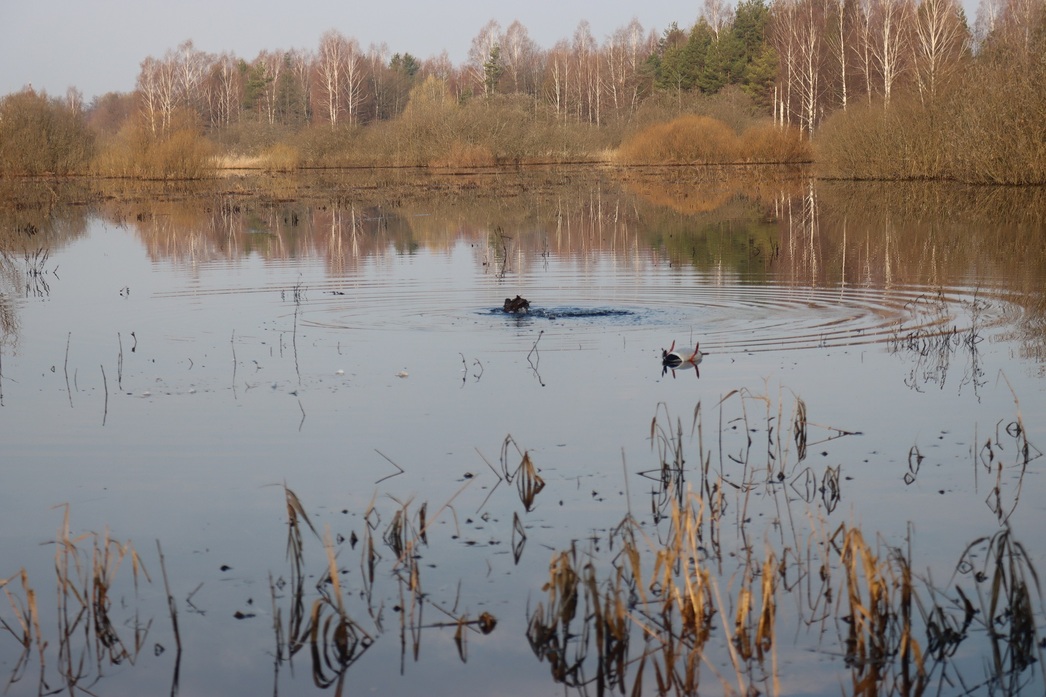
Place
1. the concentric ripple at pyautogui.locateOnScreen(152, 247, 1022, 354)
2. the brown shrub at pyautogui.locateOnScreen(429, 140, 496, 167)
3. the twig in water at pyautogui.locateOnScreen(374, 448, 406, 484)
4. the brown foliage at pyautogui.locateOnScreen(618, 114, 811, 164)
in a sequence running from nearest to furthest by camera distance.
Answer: the twig in water at pyautogui.locateOnScreen(374, 448, 406, 484) → the concentric ripple at pyautogui.locateOnScreen(152, 247, 1022, 354) → the brown foliage at pyautogui.locateOnScreen(618, 114, 811, 164) → the brown shrub at pyautogui.locateOnScreen(429, 140, 496, 167)

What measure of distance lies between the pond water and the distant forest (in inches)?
775

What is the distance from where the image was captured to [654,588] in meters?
5.11

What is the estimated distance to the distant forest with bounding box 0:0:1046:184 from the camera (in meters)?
35.2

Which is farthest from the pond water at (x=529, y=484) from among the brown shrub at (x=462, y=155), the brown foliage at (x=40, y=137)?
the brown shrub at (x=462, y=155)

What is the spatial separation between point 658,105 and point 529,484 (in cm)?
6820

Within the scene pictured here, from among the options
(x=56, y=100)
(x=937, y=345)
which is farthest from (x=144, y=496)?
(x=56, y=100)

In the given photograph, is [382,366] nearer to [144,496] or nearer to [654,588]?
[144,496]

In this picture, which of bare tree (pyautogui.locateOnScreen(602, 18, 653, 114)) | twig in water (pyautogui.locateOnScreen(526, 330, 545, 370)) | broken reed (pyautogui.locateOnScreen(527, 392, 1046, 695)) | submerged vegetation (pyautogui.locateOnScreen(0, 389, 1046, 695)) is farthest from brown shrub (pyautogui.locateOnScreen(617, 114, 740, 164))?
broken reed (pyautogui.locateOnScreen(527, 392, 1046, 695))

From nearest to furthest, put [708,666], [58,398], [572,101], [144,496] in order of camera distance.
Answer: [708,666]
[144,496]
[58,398]
[572,101]

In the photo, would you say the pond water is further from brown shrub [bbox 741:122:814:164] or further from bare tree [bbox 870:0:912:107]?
bare tree [bbox 870:0:912:107]

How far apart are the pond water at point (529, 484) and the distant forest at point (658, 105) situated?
775 inches

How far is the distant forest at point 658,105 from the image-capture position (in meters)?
35.2

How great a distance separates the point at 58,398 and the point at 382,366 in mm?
2509

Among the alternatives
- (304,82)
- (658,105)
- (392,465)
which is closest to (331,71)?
(304,82)
